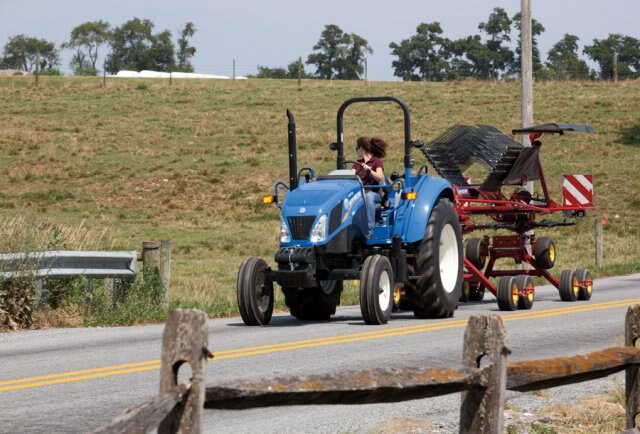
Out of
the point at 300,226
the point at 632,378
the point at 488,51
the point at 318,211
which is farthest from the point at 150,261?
the point at 488,51

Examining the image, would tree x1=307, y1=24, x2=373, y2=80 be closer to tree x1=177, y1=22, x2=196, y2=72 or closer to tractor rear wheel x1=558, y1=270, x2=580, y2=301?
tree x1=177, y1=22, x2=196, y2=72

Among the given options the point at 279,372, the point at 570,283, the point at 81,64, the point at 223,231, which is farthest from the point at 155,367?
the point at 81,64

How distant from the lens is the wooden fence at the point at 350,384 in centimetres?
418

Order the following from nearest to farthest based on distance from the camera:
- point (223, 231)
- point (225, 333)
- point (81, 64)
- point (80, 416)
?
point (80, 416) → point (225, 333) → point (223, 231) → point (81, 64)

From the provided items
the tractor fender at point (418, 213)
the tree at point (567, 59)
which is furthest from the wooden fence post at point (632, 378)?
the tree at point (567, 59)

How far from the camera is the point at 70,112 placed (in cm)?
6119

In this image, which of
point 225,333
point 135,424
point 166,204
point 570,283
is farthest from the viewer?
point 166,204

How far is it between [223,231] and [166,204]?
6015 mm

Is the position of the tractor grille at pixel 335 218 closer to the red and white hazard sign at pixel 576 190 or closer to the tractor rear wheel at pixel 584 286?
the tractor rear wheel at pixel 584 286

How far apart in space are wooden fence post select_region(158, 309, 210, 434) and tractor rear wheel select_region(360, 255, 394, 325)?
8.82 meters

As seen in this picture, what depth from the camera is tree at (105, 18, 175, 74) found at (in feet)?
568

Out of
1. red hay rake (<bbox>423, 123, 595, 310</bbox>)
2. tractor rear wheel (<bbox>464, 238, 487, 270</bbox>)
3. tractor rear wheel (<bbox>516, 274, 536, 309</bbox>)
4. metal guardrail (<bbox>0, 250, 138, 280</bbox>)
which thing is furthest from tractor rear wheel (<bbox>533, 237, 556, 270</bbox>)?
metal guardrail (<bbox>0, 250, 138, 280</bbox>)

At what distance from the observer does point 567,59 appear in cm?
16650

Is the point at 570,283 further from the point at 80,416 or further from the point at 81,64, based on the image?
the point at 81,64
